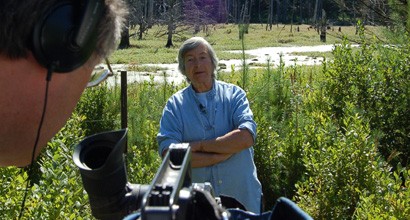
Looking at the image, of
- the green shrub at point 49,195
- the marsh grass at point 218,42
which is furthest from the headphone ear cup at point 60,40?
the marsh grass at point 218,42

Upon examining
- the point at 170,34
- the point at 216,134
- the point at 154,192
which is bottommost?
the point at 170,34

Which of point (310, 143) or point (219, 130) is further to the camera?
point (310, 143)

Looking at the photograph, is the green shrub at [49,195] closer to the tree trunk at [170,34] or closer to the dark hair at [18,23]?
the dark hair at [18,23]

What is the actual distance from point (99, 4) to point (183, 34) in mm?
46750

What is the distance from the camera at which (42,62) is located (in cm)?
106

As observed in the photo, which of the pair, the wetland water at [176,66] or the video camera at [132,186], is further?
the wetland water at [176,66]

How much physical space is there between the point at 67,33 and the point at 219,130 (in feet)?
8.93

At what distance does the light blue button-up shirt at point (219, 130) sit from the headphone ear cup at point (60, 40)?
2634 mm

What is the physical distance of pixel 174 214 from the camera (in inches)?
31.2

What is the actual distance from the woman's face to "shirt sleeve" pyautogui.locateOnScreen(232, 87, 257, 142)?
7.9 inches

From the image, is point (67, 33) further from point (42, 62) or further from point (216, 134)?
point (216, 134)

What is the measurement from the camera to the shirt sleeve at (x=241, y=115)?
12.4ft

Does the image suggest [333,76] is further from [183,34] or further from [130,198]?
[183,34]

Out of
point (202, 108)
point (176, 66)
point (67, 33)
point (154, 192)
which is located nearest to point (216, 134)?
point (202, 108)
